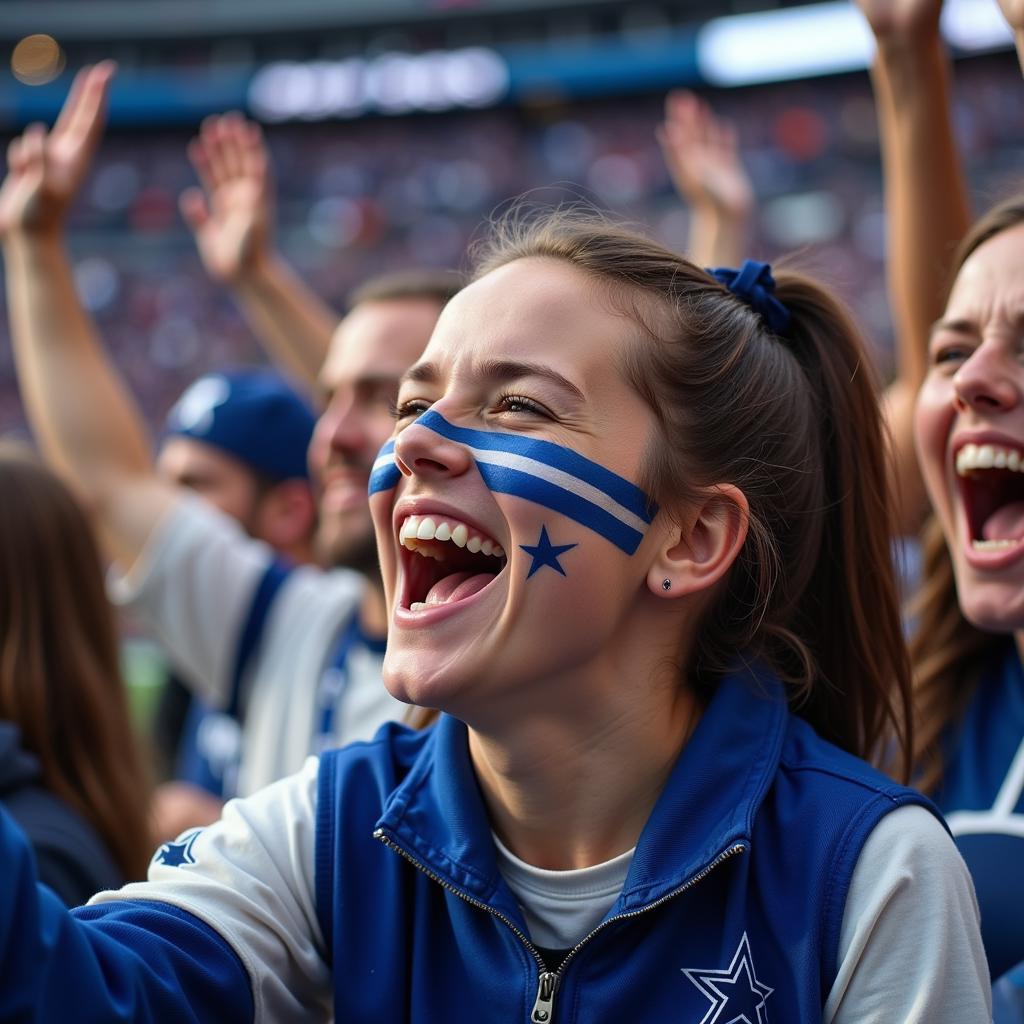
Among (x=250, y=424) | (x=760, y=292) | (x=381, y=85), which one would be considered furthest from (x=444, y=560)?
(x=381, y=85)

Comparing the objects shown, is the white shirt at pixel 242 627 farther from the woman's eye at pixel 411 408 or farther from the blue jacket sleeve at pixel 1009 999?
the blue jacket sleeve at pixel 1009 999

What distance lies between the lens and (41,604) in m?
2.46

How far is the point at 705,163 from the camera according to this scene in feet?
13.7

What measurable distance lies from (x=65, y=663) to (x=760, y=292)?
5.11ft

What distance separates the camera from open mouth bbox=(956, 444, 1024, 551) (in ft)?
6.43

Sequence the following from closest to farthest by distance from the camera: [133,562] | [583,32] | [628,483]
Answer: [628,483] < [133,562] < [583,32]

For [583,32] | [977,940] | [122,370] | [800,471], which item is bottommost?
[977,940]

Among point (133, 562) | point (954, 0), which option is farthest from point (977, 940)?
point (954, 0)

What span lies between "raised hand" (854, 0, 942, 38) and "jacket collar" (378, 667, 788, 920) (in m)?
1.39

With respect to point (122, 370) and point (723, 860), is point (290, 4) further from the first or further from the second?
point (723, 860)

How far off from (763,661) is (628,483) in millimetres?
381

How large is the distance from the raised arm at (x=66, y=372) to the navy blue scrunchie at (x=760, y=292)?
1.81m

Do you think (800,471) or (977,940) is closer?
(977,940)

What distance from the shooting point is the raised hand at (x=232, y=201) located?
3.97m
